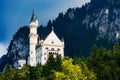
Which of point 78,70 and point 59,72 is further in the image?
point 78,70

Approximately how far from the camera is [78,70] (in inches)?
4245

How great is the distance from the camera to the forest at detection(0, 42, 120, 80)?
353 ft

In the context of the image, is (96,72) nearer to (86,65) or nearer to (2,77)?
(86,65)

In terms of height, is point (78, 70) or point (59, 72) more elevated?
point (78, 70)

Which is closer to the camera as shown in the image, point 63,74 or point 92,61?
point 63,74

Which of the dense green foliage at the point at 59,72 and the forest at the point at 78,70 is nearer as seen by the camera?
the dense green foliage at the point at 59,72

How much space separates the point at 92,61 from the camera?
11544 centimetres

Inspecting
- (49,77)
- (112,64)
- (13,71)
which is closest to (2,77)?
(13,71)

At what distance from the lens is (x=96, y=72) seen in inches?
4405

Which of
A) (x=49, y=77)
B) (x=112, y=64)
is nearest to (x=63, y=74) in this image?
(x=49, y=77)

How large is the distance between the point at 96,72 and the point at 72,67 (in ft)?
18.4

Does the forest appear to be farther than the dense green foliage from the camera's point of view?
Yes

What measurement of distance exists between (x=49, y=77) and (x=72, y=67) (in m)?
4.50

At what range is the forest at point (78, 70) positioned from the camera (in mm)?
107512
